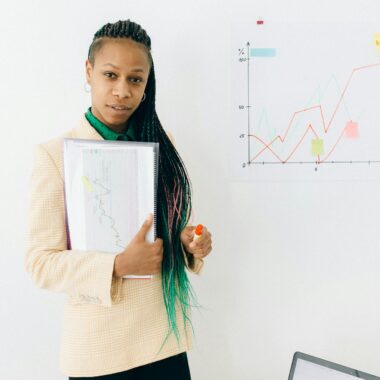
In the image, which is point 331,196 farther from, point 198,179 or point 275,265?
point 198,179

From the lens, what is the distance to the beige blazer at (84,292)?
77 centimetres

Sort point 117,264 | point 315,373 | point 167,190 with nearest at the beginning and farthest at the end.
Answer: point 117,264 → point 167,190 → point 315,373

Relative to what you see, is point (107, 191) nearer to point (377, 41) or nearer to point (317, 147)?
point (317, 147)

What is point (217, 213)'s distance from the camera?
1.17m

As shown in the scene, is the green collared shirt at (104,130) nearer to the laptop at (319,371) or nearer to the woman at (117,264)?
the woman at (117,264)

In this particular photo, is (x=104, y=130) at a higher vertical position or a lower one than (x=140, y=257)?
higher

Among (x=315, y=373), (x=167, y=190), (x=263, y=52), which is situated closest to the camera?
(x=167, y=190)

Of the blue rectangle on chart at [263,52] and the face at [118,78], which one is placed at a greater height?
the blue rectangle on chart at [263,52]

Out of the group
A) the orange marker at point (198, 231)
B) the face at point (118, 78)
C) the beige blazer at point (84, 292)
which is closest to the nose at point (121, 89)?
the face at point (118, 78)

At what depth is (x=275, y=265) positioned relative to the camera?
1.19 metres

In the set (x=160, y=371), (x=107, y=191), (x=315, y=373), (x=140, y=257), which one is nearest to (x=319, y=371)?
(x=315, y=373)

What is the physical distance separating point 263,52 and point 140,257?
2.14 ft

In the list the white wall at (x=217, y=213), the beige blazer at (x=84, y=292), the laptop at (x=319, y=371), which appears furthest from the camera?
the white wall at (x=217, y=213)

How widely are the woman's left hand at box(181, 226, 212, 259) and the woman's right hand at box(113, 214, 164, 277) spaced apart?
7cm
